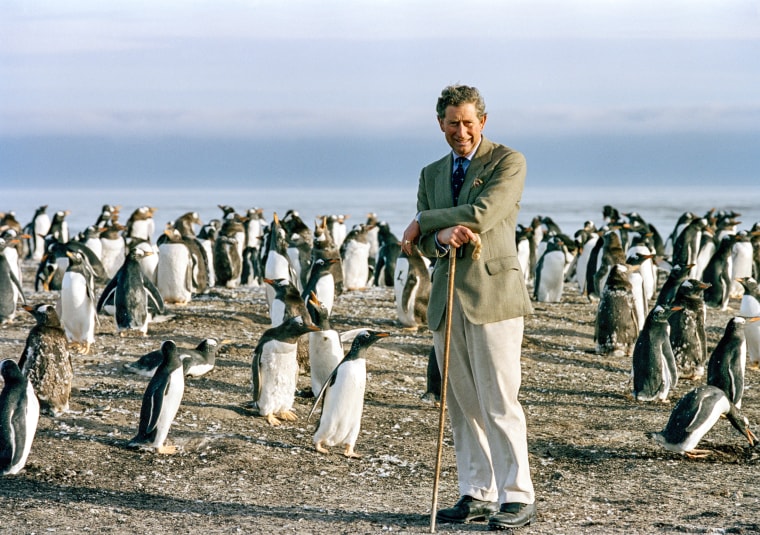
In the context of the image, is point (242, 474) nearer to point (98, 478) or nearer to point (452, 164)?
point (98, 478)

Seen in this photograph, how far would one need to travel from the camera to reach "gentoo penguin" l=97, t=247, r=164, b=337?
9.18 metres

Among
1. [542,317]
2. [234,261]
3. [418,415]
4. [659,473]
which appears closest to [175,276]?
[234,261]

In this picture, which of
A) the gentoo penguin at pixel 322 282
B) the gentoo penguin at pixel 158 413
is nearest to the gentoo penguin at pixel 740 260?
the gentoo penguin at pixel 322 282

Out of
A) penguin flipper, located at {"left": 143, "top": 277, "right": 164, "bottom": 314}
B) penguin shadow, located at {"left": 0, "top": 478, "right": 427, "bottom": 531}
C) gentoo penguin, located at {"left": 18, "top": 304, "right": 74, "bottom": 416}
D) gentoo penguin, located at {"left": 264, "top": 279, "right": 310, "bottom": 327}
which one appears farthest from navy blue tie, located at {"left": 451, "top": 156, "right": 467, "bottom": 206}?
penguin flipper, located at {"left": 143, "top": 277, "right": 164, "bottom": 314}

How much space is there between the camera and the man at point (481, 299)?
13.3 ft

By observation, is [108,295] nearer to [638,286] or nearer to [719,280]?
[638,286]

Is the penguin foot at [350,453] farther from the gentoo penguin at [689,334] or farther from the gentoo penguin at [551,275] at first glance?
the gentoo penguin at [551,275]

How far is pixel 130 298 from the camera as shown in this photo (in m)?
9.17

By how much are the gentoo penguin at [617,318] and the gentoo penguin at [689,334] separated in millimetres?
863

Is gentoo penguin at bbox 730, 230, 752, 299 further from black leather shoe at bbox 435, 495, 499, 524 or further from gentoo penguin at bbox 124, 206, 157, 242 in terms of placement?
black leather shoe at bbox 435, 495, 499, 524

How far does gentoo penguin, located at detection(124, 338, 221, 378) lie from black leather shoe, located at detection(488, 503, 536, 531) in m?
3.10

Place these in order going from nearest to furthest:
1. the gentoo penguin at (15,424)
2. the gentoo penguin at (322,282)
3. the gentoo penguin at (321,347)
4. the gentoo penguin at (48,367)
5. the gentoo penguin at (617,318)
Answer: the gentoo penguin at (15,424)
the gentoo penguin at (48,367)
the gentoo penguin at (321,347)
the gentoo penguin at (617,318)
the gentoo penguin at (322,282)

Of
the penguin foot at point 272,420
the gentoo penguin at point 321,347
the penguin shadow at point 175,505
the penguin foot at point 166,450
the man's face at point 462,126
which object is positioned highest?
the man's face at point 462,126

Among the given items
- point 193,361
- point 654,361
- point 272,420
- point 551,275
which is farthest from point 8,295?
point 551,275
